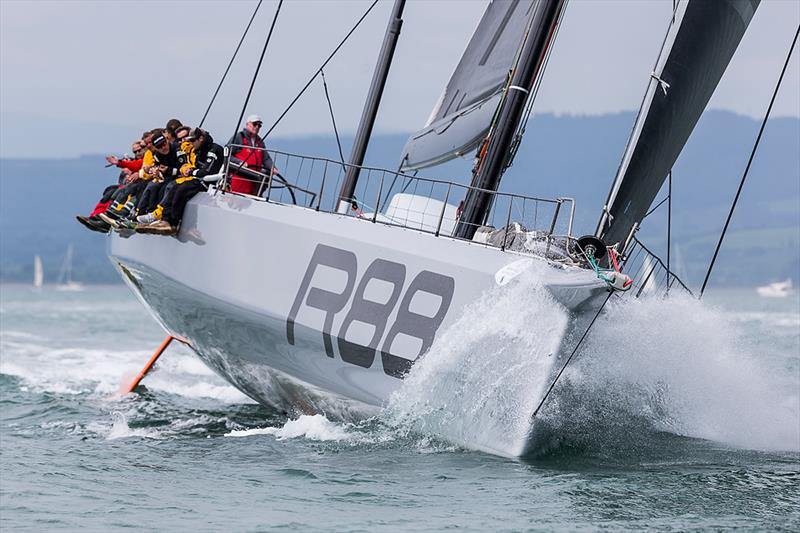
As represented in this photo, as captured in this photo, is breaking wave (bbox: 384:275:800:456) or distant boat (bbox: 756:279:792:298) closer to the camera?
breaking wave (bbox: 384:275:800:456)

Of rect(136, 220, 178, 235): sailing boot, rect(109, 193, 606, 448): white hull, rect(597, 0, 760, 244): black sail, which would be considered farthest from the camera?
rect(136, 220, 178, 235): sailing boot

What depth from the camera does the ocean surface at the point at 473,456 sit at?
5445 mm

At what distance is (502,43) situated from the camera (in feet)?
30.7

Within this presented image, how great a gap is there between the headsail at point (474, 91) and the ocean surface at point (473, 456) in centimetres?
221

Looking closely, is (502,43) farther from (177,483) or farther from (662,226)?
(662,226)

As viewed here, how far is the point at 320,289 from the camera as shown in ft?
23.7

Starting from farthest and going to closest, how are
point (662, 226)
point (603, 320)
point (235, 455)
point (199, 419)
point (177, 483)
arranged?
point (662, 226) → point (199, 419) → point (235, 455) → point (603, 320) → point (177, 483)

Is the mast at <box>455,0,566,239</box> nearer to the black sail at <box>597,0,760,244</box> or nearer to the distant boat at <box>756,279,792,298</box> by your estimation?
the black sail at <box>597,0,760,244</box>

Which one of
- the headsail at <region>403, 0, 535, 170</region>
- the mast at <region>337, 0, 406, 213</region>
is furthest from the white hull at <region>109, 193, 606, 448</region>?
the mast at <region>337, 0, 406, 213</region>

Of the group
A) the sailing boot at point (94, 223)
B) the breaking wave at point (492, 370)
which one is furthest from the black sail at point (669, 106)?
the sailing boot at point (94, 223)

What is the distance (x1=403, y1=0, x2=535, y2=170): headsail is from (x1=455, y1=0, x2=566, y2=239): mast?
61cm

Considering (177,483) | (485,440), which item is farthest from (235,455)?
(485,440)

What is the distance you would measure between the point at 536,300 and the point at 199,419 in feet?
12.8

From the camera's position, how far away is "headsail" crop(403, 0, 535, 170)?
8.73 m
